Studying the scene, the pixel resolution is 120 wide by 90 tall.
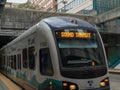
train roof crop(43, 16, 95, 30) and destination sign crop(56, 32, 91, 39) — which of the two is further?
train roof crop(43, 16, 95, 30)

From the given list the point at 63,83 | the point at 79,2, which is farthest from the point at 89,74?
the point at 79,2

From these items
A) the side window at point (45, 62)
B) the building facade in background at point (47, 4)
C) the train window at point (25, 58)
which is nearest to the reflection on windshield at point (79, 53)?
the side window at point (45, 62)

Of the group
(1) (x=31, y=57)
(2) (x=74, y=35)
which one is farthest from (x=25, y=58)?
(2) (x=74, y=35)

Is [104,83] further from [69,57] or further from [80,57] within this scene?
[69,57]

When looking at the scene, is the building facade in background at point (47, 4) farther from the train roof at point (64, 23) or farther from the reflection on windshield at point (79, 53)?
the reflection on windshield at point (79, 53)

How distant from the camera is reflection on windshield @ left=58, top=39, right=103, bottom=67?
29.0ft

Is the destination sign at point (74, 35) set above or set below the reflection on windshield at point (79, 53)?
above

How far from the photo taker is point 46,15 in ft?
107

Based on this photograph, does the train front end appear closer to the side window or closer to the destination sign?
the destination sign

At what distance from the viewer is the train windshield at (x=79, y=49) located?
888 cm

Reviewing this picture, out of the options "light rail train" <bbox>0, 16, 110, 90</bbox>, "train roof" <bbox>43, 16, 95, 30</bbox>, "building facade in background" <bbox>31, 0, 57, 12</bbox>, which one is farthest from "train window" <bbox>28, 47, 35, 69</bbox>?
"building facade in background" <bbox>31, 0, 57, 12</bbox>

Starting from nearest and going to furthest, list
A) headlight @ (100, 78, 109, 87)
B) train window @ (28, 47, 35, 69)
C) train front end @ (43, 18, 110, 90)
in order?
1. train front end @ (43, 18, 110, 90)
2. headlight @ (100, 78, 109, 87)
3. train window @ (28, 47, 35, 69)

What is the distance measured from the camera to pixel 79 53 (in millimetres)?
8992

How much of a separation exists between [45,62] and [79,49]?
3.69ft
